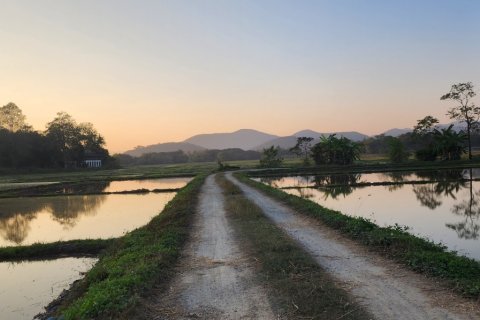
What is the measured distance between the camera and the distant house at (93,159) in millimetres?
97938

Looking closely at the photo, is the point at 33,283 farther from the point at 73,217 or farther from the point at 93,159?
the point at 93,159

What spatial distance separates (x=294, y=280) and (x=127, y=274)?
3.45 meters

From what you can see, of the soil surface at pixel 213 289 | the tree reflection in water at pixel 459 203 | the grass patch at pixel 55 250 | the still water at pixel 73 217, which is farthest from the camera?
the still water at pixel 73 217

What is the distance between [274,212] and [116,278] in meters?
9.85

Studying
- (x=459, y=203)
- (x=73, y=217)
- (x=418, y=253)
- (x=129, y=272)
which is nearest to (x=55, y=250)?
(x=129, y=272)

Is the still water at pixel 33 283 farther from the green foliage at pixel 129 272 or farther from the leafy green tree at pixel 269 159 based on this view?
the leafy green tree at pixel 269 159

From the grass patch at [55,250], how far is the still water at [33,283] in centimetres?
62

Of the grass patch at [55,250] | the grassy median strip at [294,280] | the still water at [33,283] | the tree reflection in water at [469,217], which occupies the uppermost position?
the grassy median strip at [294,280]

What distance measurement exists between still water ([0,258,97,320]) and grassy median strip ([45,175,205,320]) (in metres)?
0.84

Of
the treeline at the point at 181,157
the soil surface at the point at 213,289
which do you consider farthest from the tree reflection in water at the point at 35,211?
the treeline at the point at 181,157

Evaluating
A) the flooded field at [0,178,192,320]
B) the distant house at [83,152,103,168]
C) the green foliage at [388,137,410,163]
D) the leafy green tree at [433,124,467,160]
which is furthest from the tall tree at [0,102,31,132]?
the leafy green tree at [433,124,467,160]

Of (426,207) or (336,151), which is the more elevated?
(336,151)

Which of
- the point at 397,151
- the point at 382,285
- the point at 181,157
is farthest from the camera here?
the point at 181,157

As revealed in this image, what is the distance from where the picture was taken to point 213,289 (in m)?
7.40
